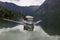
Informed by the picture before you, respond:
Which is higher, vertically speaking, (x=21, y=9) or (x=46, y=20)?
(x=21, y=9)

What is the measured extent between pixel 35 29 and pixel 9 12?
36cm

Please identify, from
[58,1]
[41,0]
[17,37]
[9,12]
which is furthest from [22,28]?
[58,1]

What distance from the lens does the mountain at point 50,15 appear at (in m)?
1.77

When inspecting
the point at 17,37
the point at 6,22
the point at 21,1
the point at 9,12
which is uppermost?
the point at 21,1

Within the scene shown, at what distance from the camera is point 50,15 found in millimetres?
1788

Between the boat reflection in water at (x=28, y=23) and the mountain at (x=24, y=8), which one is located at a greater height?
the mountain at (x=24, y=8)

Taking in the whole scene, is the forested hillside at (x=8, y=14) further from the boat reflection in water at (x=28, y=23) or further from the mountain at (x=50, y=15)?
the mountain at (x=50, y=15)

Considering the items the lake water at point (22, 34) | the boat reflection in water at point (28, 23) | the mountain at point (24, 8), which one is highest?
the mountain at point (24, 8)

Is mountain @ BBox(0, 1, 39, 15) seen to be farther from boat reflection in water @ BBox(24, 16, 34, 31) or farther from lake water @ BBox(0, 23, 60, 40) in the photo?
lake water @ BBox(0, 23, 60, 40)

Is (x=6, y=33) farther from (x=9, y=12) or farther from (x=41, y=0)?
(x=41, y=0)

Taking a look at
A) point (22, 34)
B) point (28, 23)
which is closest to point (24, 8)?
point (28, 23)

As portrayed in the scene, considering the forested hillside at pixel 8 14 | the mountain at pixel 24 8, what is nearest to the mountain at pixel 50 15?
the mountain at pixel 24 8

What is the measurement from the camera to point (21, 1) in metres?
1.77

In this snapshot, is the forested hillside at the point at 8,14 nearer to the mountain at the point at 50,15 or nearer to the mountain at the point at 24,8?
the mountain at the point at 24,8
